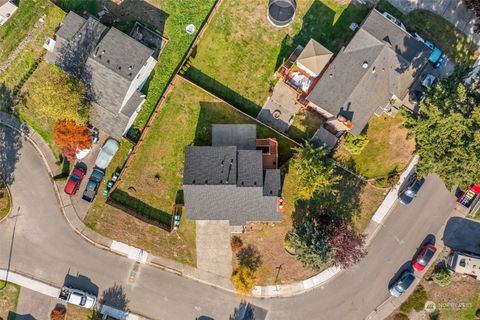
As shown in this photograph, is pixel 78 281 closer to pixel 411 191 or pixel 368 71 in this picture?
pixel 411 191

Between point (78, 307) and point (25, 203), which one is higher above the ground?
point (25, 203)

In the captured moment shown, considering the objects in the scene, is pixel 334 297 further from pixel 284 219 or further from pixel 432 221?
pixel 432 221

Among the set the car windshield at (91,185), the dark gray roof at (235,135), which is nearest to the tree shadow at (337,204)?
the dark gray roof at (235,135)

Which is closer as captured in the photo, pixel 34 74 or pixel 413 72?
pixel 413 72

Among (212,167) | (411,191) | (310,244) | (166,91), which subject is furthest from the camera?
(166,91)

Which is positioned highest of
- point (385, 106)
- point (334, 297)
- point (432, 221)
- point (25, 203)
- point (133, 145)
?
point (385, 106)

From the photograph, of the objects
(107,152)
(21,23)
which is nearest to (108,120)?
(107,152)

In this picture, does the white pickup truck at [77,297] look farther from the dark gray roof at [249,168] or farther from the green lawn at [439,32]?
the green lawn at [439,32]

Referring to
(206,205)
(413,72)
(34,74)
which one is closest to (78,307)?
(206,205)
